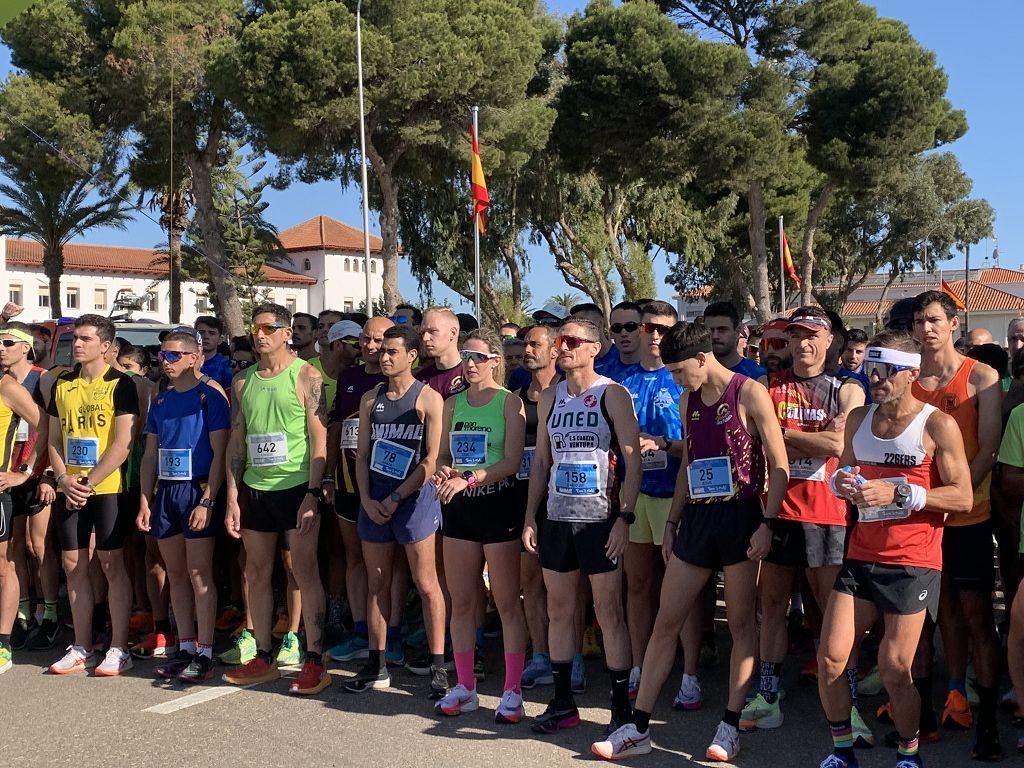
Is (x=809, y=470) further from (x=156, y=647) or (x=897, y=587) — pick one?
(x=156, y=647)

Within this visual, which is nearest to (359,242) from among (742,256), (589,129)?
(742,256)

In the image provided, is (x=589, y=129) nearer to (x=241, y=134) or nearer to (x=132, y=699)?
(x=241, y=134)

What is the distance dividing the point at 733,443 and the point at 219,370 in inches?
199

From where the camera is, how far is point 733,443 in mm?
4789

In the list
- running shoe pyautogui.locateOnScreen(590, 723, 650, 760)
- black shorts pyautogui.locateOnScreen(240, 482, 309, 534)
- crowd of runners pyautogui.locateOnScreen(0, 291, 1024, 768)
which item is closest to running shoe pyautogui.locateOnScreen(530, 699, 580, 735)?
crowd of runners pyautogui.locateOnScreen(0, 291, 1024, 768)

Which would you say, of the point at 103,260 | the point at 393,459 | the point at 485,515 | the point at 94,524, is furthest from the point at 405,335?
the point at 103,260

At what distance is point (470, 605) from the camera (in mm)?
5531

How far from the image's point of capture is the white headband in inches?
170

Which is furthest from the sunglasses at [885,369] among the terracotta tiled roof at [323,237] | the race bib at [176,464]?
the terracotta tiled roof at [323,237]

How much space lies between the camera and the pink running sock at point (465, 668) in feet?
18.1

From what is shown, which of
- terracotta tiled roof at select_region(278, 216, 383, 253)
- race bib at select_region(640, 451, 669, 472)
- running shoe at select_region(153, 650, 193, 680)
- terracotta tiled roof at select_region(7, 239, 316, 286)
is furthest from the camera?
terracotta tiled roof at select_region(278, 216, 383, 253)

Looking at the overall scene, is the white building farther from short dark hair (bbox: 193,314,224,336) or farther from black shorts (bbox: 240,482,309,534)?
black shorts (bbox: 240,482,309,534)

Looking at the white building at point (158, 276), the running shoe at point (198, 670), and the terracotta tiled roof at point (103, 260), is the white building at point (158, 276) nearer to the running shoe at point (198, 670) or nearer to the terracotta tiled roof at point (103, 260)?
the terracotta tiled roof at point (103, 260)

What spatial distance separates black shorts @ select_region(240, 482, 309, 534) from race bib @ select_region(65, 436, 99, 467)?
1.16m
